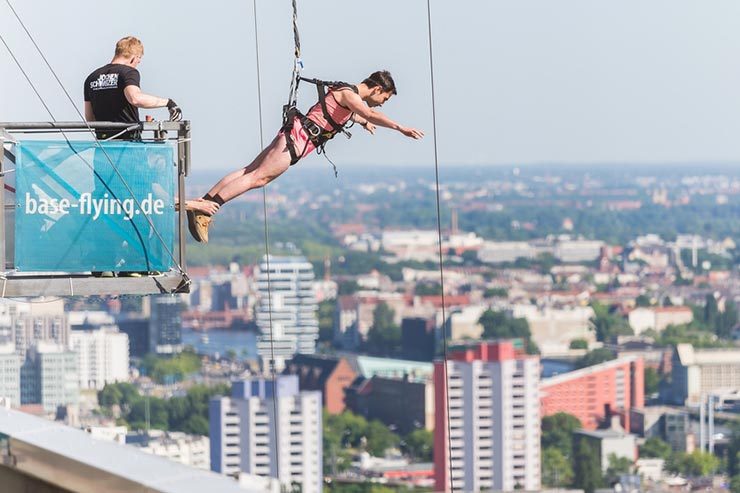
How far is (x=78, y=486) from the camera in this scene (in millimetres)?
3748

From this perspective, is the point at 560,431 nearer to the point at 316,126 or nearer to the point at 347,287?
the point at 347,287

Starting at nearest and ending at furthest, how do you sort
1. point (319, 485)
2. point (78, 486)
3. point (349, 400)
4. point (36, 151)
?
point (78, 486) < point (36, 151) < point (319, 485) < point (349, 400)

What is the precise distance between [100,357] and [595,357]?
1568 centimetres

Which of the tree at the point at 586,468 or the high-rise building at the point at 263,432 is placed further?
the high-rise building at the point at 263,432

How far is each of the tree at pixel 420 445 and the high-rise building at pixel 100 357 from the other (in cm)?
888

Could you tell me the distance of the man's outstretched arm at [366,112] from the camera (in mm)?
Result: 5754

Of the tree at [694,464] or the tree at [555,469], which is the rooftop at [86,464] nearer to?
the tree at [555,469]

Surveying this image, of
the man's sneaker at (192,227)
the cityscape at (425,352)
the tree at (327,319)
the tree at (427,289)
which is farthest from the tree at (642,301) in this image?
the man's sneaker at (192,227)

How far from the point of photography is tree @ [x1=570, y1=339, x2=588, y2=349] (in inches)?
2808

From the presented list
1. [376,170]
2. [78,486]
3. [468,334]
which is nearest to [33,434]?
[78,486]

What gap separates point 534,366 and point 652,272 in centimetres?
3770

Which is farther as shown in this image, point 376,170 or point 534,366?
point 376,170

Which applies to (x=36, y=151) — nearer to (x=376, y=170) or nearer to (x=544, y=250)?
(x=544, y=250)

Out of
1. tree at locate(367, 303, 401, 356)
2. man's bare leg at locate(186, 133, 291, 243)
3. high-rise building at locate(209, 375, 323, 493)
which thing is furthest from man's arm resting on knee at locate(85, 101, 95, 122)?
tree at locate(367, 303, 401, 356)
